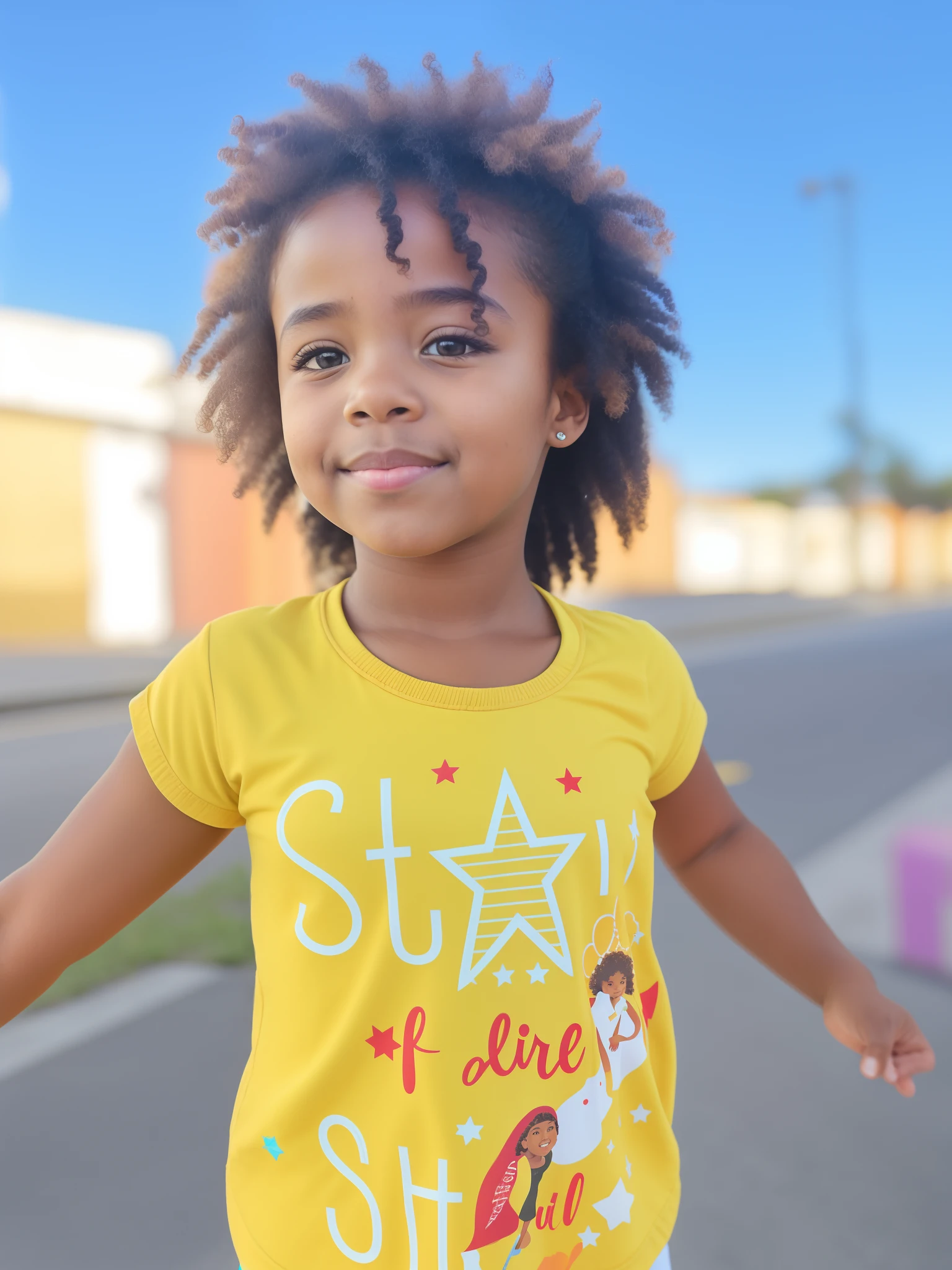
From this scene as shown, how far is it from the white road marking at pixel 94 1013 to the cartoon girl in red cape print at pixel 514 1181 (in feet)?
6.49

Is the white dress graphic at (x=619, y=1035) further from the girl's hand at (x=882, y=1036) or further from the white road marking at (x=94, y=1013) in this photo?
the white road marking at (x=94, y=1013)

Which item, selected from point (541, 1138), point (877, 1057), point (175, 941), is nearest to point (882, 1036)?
point (877, 1057)

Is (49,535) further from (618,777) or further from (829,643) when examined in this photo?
(618,777)

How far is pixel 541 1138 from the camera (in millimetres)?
991

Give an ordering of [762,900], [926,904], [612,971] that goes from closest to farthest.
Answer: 1. [612,971]
2. [762,900]
3. [926,904]

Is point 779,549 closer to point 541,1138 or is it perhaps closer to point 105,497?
point 105,497

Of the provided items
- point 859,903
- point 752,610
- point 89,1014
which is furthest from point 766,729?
point 752,610

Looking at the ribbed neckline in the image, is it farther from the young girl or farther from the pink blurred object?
the pink blurred object

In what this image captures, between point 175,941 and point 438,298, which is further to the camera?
point 175,941

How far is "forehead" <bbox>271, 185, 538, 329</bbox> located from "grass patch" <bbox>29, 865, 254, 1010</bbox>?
88.3 inches

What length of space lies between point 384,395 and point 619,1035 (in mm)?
654

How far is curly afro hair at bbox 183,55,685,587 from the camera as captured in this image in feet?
3.43

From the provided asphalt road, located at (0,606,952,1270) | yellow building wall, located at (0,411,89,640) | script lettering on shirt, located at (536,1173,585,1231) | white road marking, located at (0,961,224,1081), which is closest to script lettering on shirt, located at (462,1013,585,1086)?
script lettering on shirt, located at (536,1173,585,1231)

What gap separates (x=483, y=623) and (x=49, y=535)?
14356 millimetres
